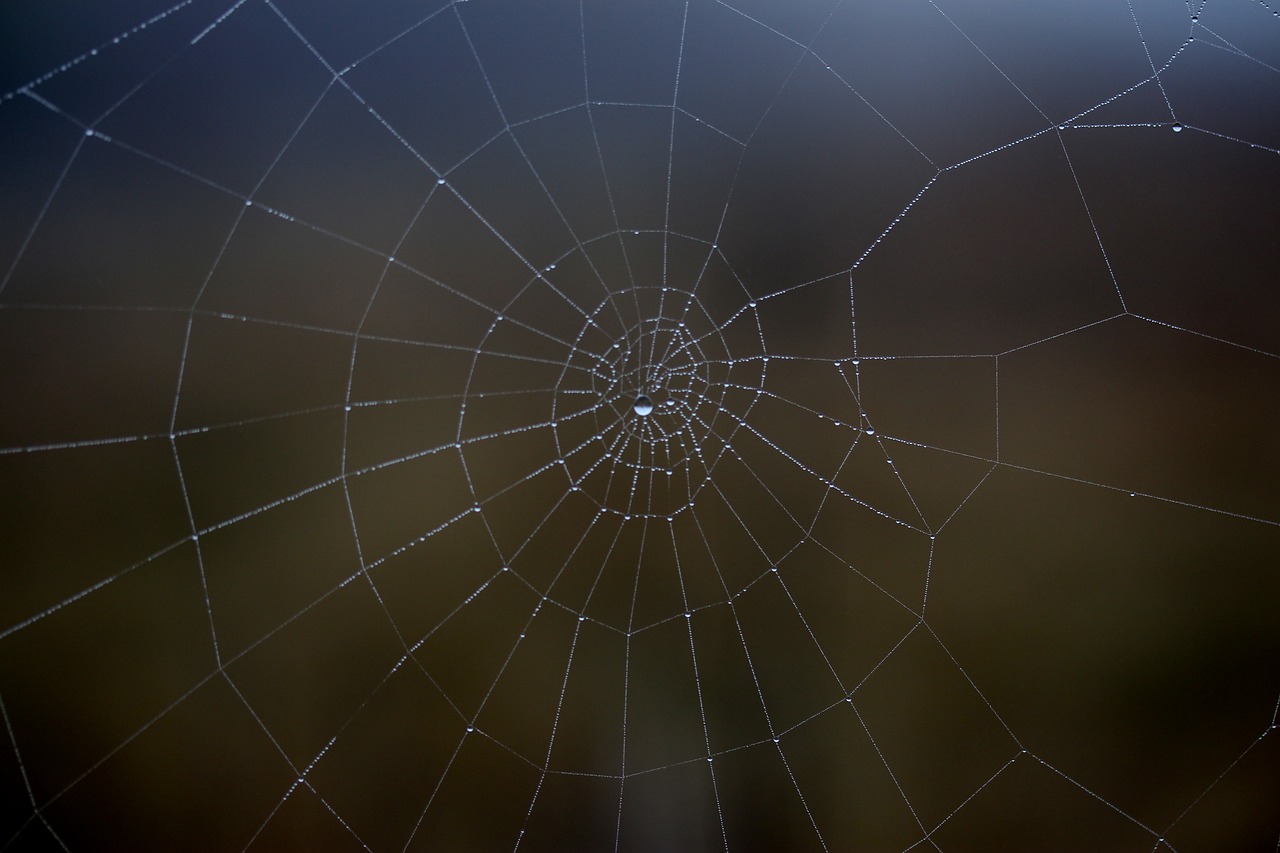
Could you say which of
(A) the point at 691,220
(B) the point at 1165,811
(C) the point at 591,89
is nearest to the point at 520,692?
(A) the point at 691,220

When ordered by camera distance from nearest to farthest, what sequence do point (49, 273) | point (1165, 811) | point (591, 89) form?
point (49, 273)
point (591, 89)
point (1165, 811)

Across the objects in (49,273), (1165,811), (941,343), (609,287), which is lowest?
(1165,811)

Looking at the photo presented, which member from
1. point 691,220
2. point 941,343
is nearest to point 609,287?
point 691,220

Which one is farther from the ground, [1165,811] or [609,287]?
[609,287]

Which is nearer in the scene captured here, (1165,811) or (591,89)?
(591,89)

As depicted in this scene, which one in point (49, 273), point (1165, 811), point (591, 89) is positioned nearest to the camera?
point (49, 273)

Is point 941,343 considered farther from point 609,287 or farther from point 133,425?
point 133,425
